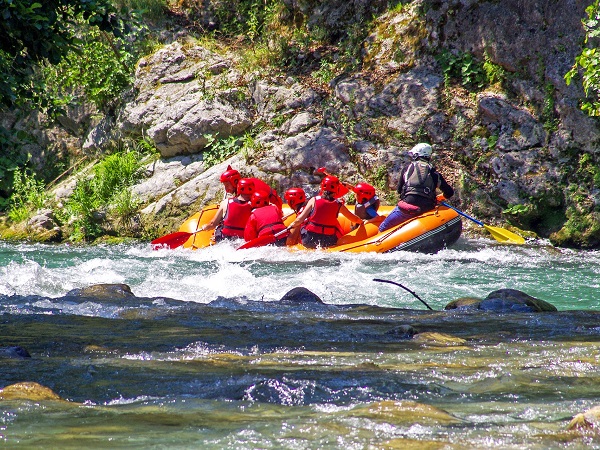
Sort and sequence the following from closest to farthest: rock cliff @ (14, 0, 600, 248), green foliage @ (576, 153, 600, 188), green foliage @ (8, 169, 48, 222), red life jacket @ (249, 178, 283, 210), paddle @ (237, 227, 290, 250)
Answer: paddle @ (237, 227, 290, 250) < red life jacket @ (249, 178, 283, 210) < green foliage @ (576, 153, 600, 188) < rock cliff @ (14, 0, 600, 248) < green foliage @ (8, 169, 48, 222)

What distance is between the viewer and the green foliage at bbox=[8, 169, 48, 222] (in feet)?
52.9

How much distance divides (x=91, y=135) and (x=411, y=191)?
9717 millimetres

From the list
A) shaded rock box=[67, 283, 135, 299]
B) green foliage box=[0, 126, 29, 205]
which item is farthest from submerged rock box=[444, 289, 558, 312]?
green foliage box=[0, 126, 29, 205]

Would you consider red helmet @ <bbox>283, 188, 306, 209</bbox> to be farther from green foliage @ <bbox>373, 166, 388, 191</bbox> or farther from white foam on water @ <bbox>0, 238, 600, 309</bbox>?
green foliage @ <bbox>373, 166, 388, 191</bbox>

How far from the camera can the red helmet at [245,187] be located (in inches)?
462

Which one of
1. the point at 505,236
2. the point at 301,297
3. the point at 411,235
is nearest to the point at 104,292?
the point at 301,297

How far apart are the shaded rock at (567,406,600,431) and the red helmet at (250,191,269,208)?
9580 millimetres

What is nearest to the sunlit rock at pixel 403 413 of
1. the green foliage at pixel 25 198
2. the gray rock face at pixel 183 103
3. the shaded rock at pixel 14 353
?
the shaded rock at pixel 14 353

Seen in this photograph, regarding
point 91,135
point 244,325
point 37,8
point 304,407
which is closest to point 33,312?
point 244,325

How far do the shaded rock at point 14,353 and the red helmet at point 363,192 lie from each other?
8.16 metres

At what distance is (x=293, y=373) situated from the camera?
312 cm

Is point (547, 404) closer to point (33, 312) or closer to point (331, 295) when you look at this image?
point (33, 312)

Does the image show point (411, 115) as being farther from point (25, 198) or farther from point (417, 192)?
point (25, 198)

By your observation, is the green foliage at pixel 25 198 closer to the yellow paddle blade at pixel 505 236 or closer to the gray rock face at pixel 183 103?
the gray rock face at pixel 183 103
